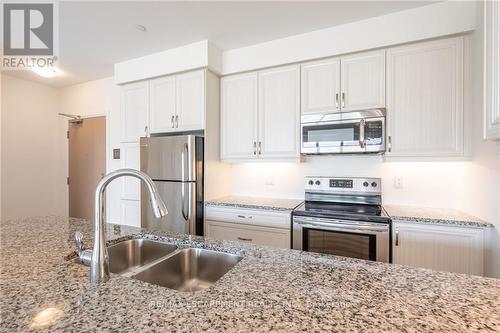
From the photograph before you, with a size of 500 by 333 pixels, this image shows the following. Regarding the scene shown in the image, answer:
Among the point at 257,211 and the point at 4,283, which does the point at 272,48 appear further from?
the point at 4,283

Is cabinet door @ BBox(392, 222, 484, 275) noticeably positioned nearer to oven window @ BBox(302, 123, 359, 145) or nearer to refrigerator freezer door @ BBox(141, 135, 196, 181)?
oven window @ BBox(302, 123, 359, 145)

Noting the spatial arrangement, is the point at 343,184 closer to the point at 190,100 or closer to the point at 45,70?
the point at 190,100

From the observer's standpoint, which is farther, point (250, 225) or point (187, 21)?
point (250, 225)

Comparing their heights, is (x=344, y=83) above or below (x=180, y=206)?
above

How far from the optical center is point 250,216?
7.99ft

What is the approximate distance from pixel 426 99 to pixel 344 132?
0.70 metres

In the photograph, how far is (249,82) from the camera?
274cm

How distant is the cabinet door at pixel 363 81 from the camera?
2193 mm

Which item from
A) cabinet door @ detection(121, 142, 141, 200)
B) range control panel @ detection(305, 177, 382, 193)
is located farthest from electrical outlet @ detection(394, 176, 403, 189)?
cabinet door @ detection(121, 142, 141, 200)

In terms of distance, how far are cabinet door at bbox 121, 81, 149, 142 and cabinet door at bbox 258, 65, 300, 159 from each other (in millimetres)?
1470

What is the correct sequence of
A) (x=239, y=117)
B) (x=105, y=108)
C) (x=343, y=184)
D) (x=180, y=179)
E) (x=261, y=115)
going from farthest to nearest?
(x=105, y=108), (x=239, y=117), (x=261, y=115), (x=180, y=179), (x=343, y=184)

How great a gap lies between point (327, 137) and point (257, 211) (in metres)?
1.00
